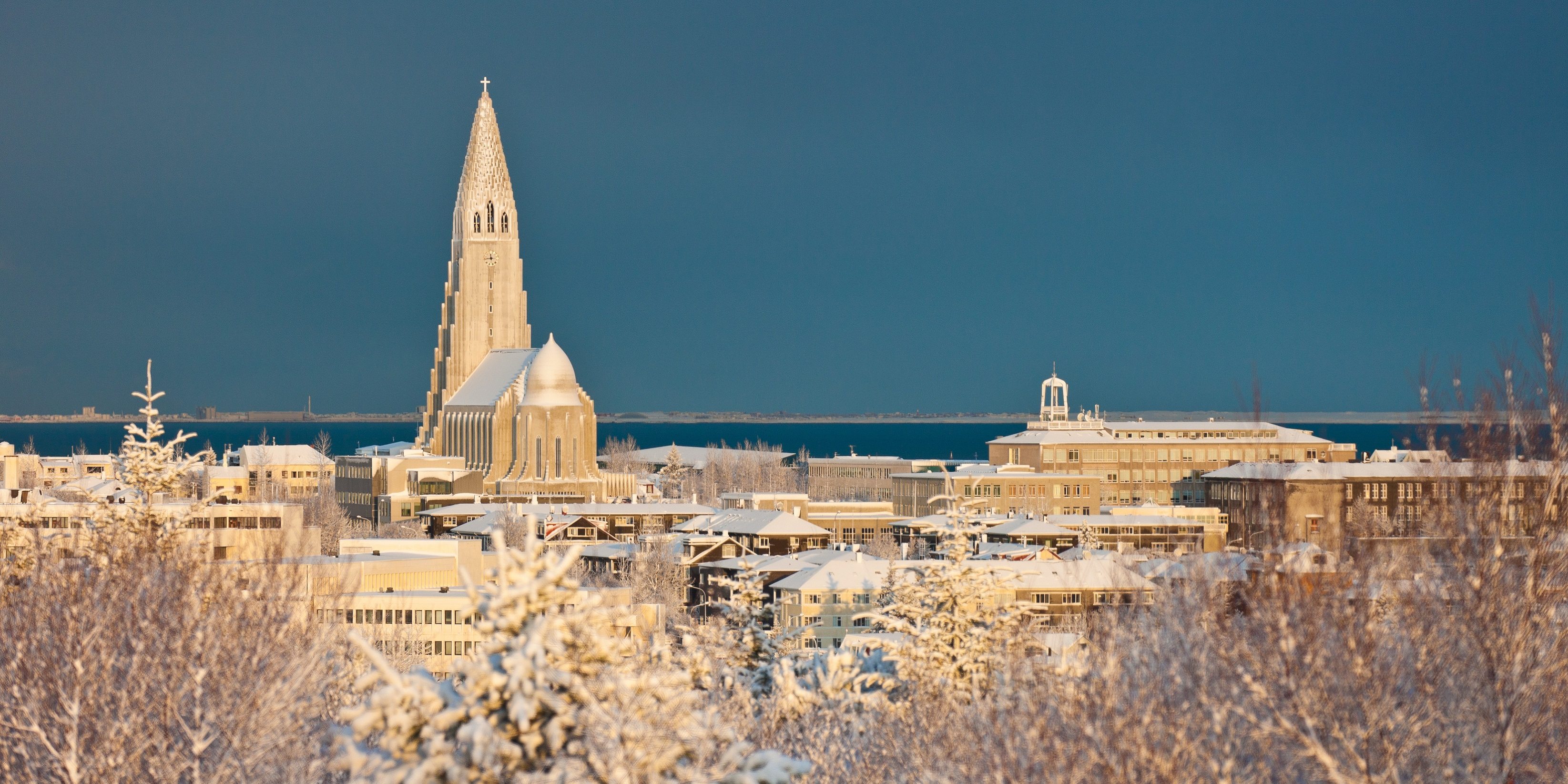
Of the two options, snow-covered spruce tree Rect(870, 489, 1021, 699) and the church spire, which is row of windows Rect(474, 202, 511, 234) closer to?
the church spire

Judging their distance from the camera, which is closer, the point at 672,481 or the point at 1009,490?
the point at 1009,490

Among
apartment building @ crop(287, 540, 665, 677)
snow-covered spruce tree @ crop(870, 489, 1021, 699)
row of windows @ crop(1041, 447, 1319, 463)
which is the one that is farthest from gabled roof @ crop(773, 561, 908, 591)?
row of windows @ crop(1041, 447, 1319, 463)

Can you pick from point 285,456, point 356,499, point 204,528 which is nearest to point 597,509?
point 356,499

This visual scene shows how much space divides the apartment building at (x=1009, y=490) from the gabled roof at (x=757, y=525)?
30651mm

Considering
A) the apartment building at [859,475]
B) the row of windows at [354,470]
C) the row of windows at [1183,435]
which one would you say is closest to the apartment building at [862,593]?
the row of windows at [354,470]

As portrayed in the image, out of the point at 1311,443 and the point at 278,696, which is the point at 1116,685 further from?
the point at 1311,443

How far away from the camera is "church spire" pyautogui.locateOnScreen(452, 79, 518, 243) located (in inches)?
7121

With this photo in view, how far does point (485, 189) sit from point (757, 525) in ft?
274

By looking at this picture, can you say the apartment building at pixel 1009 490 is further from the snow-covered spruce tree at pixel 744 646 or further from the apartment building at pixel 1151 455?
the snow-covered spruce tree at pixel 744 646

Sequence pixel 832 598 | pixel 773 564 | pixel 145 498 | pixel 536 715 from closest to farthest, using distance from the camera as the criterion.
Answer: pixel 536 715, pixel 145 498, pixel 832 598, pixel 773 564

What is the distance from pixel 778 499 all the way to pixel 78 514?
84.7 meters

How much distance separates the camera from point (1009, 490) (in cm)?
14712

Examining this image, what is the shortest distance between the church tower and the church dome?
813 inches

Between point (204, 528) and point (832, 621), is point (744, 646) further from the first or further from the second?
point (832, 621)
